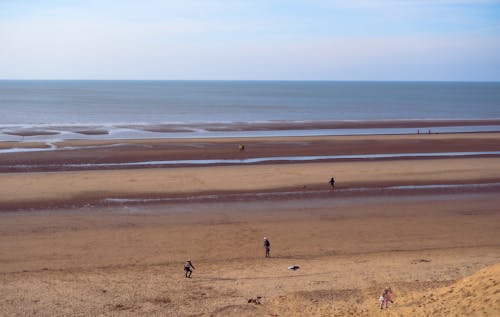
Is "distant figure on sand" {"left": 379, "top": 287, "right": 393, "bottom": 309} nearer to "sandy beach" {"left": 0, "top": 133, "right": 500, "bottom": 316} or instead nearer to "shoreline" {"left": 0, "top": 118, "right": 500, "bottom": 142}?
"sandy beach" {"left": 0, "top": 133, "right": 500, "bottom": 316}

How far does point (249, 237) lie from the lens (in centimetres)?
2311

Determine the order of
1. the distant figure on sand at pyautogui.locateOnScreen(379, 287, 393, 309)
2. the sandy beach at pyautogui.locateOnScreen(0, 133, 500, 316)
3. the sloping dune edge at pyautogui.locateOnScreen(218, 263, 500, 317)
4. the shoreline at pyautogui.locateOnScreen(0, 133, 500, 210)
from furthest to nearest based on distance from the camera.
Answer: the shoreline at pyautogui.locateOnScreen(0, 133, 500, 210) < the sandy beach at pyautogui.locateOnScreen(0, 133, 500, 316) < the distant figure on sand at pyautogui.locateOnScreen(379, 287, 393, 309) < the sloping dune edge at pyautogui.locateOnScreen(218, 263, 500, 317)

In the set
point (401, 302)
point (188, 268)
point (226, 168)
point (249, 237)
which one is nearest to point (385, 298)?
point (401, 302)

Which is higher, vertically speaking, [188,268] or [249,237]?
[249,237]

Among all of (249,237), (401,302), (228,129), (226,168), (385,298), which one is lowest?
(401,302)

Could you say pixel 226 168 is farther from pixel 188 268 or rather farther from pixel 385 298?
pixel 385 298

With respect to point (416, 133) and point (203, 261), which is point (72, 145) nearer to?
point (203, 261)

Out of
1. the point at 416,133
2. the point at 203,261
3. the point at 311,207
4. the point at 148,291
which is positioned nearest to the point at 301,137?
the point at 416,133

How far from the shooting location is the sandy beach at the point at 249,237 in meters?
16.0

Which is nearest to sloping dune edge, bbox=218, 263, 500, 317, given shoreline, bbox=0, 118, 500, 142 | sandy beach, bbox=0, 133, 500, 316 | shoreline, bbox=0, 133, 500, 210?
sandy beach, bbox=0, 133, 500, 316

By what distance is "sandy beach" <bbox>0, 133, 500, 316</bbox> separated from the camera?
629 inches

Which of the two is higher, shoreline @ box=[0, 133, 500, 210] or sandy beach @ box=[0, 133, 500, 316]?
shoreline @ box=[0, 133, 500, 210]

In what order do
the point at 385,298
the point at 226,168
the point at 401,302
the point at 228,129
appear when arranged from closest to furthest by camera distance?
the point at 385,298
the point at 401,302
the point at 226,168
the point at 228,129

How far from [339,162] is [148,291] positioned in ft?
88.4
